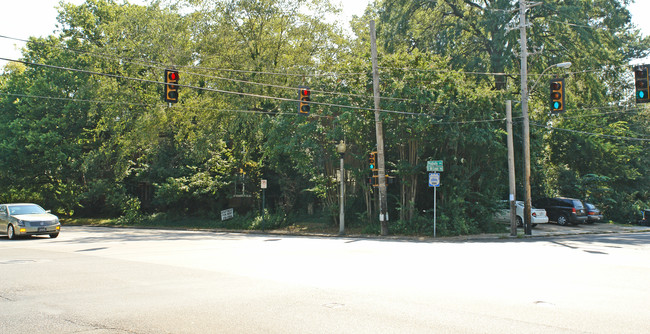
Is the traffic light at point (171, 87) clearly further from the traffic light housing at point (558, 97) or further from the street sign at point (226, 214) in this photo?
the street sign at point (226, 214)

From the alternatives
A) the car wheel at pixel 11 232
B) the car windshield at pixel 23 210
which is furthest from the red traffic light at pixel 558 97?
the car wheel at pixel 11 232

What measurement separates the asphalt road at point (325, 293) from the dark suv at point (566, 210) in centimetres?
1733

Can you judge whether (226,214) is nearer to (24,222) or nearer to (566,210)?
(24,222)

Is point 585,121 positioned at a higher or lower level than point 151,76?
lower

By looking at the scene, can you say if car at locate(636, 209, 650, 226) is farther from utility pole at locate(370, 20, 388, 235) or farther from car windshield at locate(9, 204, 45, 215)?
car windshield at locate(9, 204, 45, 215)

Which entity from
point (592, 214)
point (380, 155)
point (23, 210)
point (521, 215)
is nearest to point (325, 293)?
point (380, 155)

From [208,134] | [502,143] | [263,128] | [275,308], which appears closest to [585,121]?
[502,143]

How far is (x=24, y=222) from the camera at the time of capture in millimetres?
20469

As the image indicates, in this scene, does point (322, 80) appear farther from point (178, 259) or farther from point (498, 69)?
point (178, 259)

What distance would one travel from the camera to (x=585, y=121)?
3347 cm

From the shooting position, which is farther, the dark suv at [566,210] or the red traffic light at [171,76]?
the dark suv at [566,210]

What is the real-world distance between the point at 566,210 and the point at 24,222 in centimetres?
2958

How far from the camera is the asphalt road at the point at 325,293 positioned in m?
6.27

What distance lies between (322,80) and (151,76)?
51.7 feet
